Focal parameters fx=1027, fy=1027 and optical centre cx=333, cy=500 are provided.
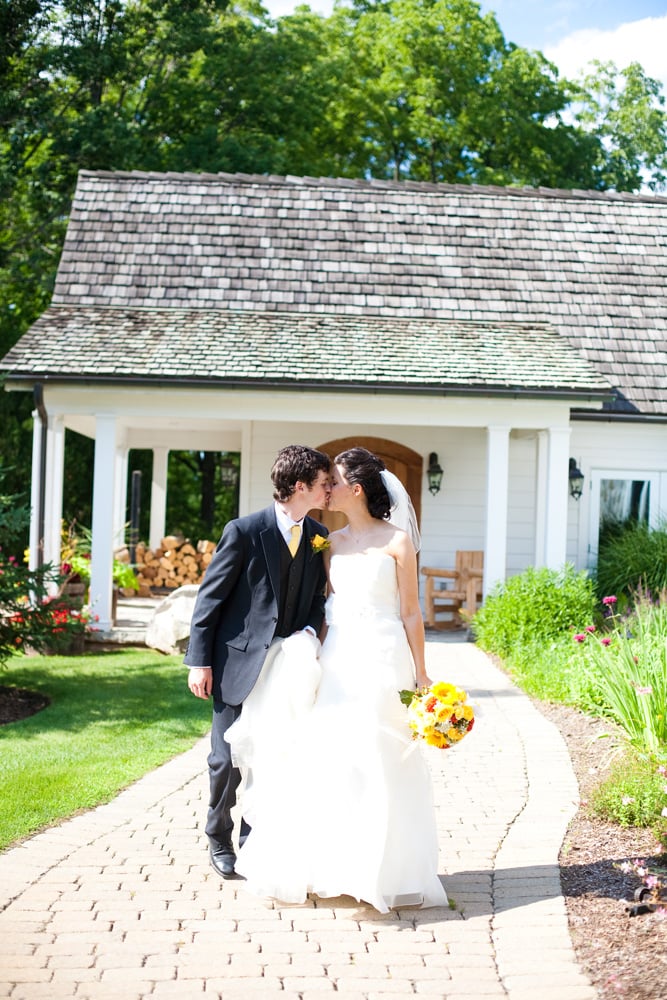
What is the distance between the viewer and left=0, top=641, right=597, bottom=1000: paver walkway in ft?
12.1

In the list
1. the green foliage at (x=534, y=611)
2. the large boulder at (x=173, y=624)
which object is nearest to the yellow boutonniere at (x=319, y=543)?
the green foliage at (x=534, y=611)

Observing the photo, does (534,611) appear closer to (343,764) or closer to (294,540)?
(294,540)

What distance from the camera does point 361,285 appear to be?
15.3 m

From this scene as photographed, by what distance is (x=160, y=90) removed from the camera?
25.1 m

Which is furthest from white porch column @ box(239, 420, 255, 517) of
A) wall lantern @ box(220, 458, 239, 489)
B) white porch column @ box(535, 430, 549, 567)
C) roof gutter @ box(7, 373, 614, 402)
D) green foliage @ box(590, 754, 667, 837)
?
green foliage @ box(590, 754, 667, 837)

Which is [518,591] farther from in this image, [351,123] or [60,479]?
[351,123]

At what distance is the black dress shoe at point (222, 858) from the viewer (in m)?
4.81

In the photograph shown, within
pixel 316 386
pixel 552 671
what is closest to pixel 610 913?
pixel 552 671

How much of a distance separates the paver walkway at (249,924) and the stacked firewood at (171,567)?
1214 cm

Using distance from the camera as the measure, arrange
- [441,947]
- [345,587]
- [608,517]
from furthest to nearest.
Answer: [608,517] < [345,587] < [441,947]

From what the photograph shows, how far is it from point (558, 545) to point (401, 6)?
21.5m

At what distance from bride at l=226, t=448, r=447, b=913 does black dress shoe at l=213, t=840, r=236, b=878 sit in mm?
149

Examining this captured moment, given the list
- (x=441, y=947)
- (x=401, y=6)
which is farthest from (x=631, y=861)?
(x=401, y=6)

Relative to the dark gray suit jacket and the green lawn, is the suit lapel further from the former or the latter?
the green lawn
